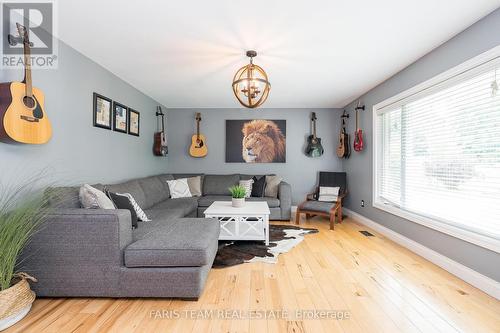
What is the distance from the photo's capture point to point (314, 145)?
500 centimetres

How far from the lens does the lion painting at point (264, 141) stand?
5148 millimetres

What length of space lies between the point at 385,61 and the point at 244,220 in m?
2.56

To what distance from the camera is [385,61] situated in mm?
2811

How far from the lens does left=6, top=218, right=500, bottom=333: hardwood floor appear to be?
155 centimetres

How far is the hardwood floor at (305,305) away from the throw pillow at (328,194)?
6.97 feet

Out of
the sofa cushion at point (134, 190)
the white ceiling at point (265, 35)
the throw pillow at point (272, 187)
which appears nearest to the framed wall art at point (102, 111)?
the white ceiling at point (265, 35)

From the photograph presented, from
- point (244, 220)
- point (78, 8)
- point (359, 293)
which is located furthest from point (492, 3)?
point (78, 8)

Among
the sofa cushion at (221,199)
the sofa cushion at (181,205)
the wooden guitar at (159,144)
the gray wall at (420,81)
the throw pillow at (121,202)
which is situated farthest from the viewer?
the wooden guitar at (159,144)

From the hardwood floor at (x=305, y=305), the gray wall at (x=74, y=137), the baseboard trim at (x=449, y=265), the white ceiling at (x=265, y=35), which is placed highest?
the white ceiling at (x=265, y=35)

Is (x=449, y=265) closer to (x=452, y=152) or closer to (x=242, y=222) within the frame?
(x=452, y=152)

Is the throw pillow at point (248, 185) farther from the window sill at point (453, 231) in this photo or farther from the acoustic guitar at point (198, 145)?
the window sill at point (453, 231)

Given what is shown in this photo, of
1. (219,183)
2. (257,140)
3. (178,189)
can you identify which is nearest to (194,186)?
(178,189)

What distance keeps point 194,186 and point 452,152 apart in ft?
12.7

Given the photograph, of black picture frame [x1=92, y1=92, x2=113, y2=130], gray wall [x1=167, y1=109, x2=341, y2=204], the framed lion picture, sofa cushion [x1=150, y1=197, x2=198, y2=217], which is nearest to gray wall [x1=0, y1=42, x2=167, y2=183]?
black picture frame [x1=92, y1=92, x2=113, y2=130]
